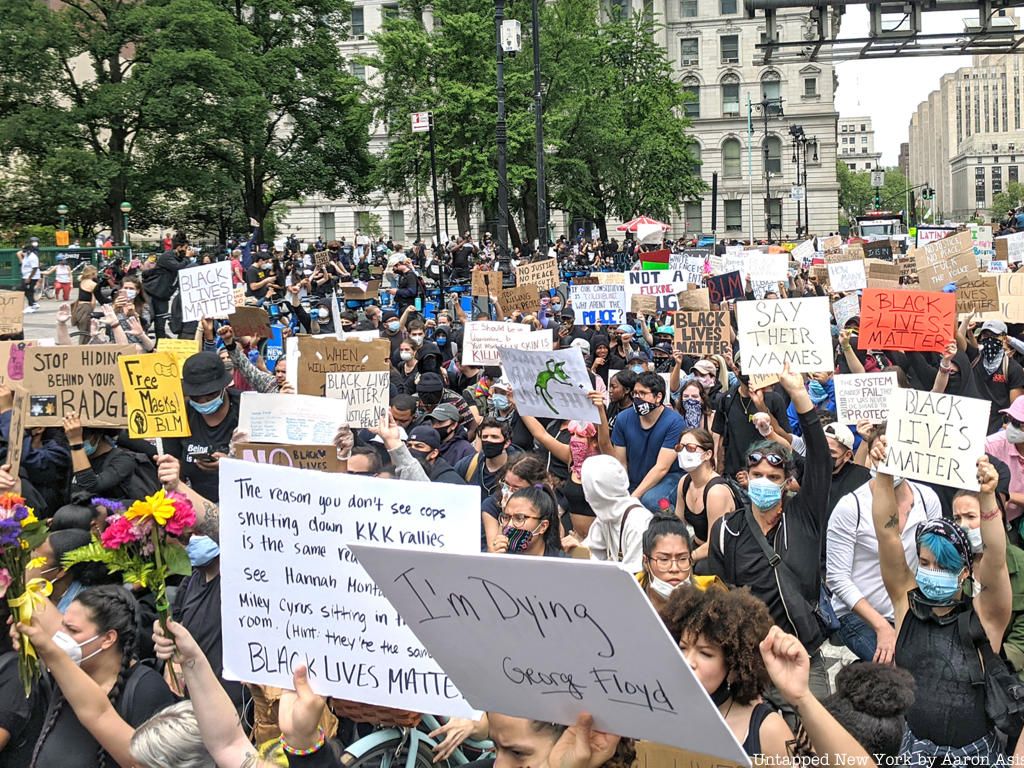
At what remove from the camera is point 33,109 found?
4609 cm

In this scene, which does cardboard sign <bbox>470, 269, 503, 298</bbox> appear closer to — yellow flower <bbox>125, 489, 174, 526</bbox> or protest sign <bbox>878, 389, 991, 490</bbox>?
protest sign <bbox>878, 389, 991, 490</bbox>

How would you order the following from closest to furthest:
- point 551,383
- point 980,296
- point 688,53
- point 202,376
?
point 202,376 → point 551,383 → point 980,296 → point 688,53

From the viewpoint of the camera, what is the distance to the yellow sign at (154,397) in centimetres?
717

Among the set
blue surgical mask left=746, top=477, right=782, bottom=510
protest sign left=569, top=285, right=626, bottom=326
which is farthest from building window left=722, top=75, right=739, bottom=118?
blue surgical mask left=746, top=477, right=782, bottom=510

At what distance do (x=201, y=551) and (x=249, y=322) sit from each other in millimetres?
7567

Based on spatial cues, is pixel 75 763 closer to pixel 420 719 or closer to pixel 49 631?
pixel 49 631

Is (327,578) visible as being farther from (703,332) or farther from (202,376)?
(703,332)

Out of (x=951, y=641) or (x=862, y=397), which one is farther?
(x=862, y=397)

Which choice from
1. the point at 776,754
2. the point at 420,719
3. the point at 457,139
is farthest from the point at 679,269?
the point at 457,139

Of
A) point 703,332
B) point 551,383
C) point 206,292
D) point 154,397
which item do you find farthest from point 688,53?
point 154,397

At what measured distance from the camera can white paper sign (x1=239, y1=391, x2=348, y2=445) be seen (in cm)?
685

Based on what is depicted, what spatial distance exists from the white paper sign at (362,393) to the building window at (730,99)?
7761 centimetres

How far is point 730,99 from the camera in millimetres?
82312

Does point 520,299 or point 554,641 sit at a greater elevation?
point 520,299
